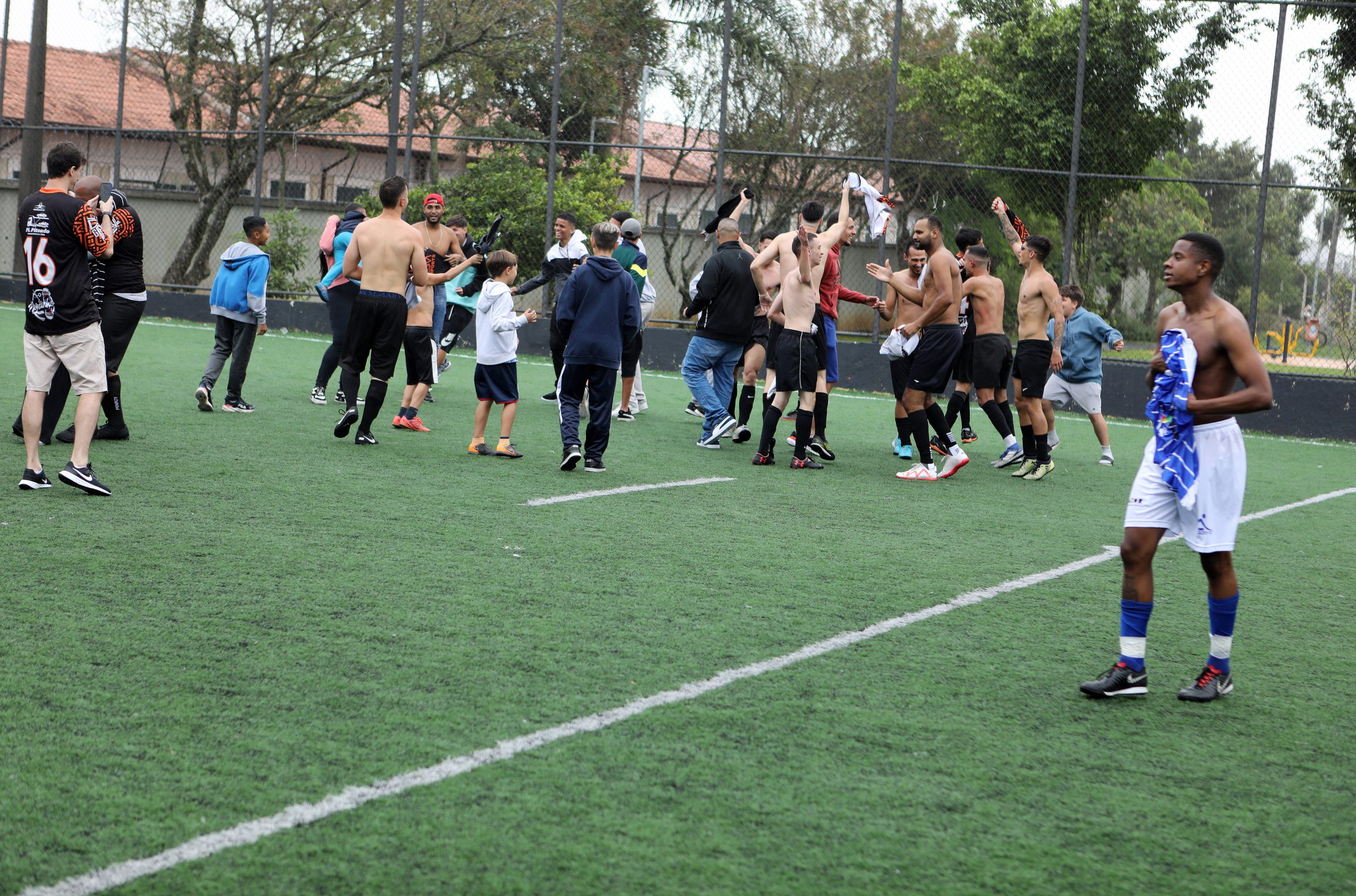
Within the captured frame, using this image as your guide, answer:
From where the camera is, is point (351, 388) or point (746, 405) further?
point (746, 405)

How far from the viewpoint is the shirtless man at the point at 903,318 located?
11320 mm

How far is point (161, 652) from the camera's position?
4570 mm

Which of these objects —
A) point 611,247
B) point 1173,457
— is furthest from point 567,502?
point 1173,457

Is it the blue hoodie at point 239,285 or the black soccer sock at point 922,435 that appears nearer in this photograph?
the black soccer sock at point 922,435

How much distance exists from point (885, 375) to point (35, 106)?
18776mm

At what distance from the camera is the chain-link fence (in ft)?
61.5

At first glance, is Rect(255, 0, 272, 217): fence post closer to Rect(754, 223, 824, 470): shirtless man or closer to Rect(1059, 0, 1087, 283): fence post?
Rect(1059, 0, 1087, 283): fence post

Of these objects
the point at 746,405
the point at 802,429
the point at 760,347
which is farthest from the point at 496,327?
the point at 746,405

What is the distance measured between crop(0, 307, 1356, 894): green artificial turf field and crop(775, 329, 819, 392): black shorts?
2060 millimetres

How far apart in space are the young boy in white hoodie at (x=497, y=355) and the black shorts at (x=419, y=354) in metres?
1.14

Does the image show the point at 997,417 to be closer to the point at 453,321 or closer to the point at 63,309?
the point at 453,321

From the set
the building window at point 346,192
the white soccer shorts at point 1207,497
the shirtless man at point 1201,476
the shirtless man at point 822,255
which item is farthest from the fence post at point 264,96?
the white soccer shorts at point 1207,497

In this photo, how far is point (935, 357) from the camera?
412 inches

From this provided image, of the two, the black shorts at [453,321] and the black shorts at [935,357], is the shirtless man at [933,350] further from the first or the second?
the black shorts at [453,321]
